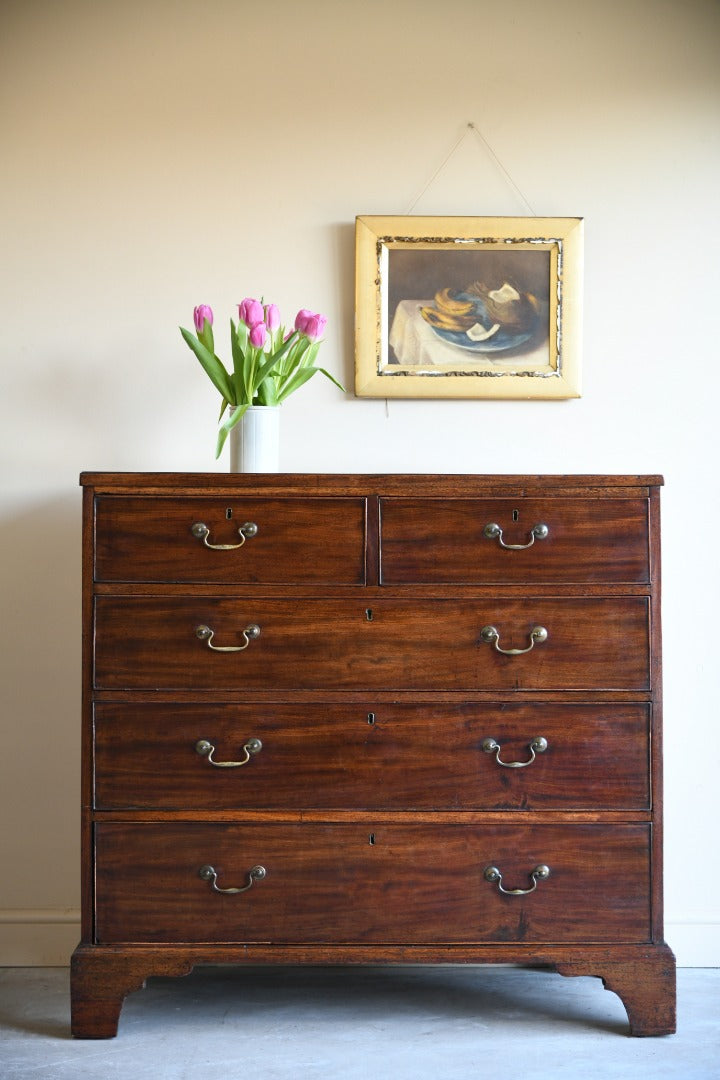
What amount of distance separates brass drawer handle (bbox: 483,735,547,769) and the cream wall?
71 cm

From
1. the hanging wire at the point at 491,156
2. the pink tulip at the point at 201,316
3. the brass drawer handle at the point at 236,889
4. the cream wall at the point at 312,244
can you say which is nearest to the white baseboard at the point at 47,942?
the cream wall at the point at 312,244

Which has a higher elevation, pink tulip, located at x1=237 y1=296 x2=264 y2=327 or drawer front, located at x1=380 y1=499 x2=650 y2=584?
pink tulip, located at x1=237 y1=296 x2=264 y2=327

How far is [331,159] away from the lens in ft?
8.53

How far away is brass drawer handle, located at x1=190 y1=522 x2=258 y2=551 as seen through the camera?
203 centimetres

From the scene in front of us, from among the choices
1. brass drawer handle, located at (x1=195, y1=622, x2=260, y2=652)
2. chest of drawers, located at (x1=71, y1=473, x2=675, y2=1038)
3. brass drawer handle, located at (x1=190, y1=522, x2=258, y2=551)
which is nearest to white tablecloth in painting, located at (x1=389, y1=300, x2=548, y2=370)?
chest of drawers, located at (x1=71, y1=473, x2=675, y2=1038)

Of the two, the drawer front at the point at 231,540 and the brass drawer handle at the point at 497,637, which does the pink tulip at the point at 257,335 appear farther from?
the brass drawer handle at the point at 497,637

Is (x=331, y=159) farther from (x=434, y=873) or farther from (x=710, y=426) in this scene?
(x=434, y=873)

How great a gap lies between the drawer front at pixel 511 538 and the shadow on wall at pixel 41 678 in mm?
994

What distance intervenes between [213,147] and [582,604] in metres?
1.56

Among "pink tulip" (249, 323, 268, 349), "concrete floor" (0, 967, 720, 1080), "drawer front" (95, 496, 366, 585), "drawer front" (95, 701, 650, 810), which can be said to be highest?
"pink tulip" (249, 323, 268, 349)

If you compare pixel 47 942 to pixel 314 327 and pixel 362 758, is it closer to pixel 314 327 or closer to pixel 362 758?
pixel 362 758

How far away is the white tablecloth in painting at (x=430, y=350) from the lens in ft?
8.45

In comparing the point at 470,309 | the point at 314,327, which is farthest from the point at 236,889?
the point at 470,309

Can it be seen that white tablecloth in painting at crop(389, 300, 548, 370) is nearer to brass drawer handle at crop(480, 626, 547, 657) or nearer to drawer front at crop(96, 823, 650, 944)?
brass drawer handle at crop(480, 626, 547, 657)
